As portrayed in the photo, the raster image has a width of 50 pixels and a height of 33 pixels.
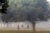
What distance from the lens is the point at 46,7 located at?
728 millimetres

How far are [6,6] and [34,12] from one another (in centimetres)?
25

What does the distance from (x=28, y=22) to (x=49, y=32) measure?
0.20m

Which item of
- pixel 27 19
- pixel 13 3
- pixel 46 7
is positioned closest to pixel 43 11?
pixel 46 7

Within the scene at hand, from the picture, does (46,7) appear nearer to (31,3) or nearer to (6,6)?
(31,3)

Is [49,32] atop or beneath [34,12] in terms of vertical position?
beneath

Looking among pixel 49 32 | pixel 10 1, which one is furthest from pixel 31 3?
Answer: pixel 49 32

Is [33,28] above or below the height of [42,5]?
below

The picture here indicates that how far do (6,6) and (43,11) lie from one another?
0.32m

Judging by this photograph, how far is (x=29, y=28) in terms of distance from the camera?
0.73 m

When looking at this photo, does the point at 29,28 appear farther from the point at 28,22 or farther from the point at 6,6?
the point at 6,6

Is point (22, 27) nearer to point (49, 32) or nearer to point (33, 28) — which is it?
point (33, 28)

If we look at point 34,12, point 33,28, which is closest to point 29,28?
point 33,28

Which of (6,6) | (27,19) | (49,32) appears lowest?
(49,32)

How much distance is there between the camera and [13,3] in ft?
2.41
